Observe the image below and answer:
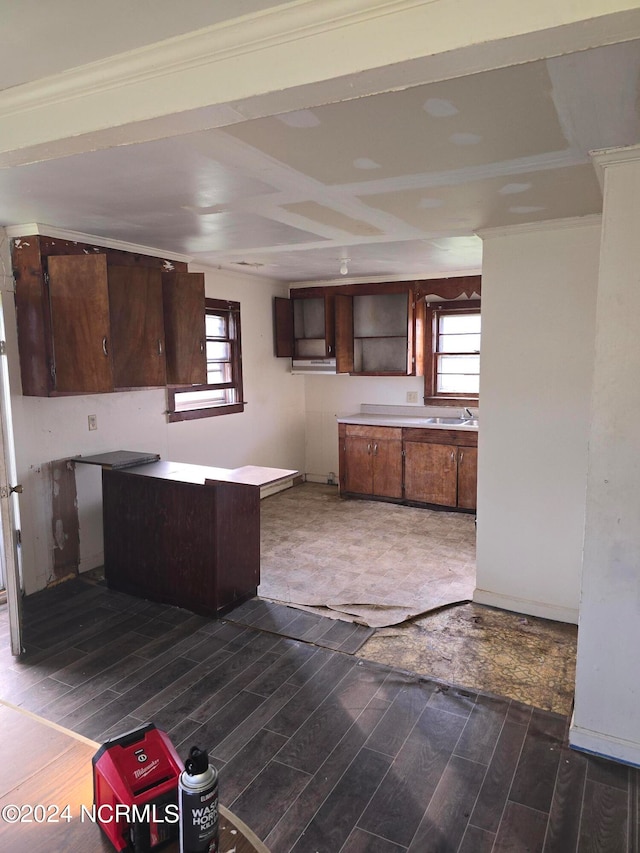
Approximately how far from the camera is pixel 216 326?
223 inches

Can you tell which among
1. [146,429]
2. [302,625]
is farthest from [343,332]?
[302,625]

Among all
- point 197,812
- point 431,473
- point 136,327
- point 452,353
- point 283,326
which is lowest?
point 431,473

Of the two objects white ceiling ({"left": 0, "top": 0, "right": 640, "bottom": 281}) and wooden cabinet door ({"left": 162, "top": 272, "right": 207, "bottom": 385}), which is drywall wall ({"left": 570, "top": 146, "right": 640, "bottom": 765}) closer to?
white ceiling ({"left": 0, "top": 0, "right": 640, "bottom": 281})

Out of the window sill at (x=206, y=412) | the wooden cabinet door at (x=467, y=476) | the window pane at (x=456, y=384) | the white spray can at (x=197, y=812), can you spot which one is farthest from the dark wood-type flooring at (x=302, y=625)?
the window pane at (x=456, y=384)

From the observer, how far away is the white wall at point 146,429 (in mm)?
3814

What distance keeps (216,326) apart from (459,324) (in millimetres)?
2548

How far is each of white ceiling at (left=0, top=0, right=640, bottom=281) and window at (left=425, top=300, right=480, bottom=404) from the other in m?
1.94

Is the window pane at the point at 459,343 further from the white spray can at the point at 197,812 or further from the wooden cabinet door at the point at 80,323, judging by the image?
the white spray can at the point at 197,812

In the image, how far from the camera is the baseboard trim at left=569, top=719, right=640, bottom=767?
7.41ft

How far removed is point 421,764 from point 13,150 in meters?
2.64

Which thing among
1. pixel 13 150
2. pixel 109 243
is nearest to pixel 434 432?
pixel 109 243

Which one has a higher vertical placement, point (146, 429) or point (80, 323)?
point (80, 323)

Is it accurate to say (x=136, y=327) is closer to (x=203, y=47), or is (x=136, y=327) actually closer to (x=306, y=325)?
(x=203, y=47)

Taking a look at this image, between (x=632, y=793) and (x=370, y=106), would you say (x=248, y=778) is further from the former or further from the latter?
(x=370, y=106)
